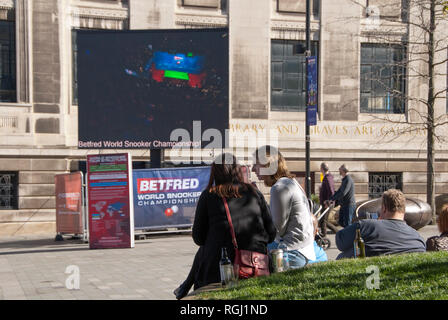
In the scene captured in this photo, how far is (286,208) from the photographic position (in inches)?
249

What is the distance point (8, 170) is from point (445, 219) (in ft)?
57.4

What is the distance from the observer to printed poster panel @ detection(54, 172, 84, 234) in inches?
691

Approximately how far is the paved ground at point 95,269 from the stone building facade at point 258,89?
4316 mm

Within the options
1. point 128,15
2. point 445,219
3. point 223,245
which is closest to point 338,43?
point 128,15

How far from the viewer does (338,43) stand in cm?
2562

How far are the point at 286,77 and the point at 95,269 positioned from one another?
15.0 m

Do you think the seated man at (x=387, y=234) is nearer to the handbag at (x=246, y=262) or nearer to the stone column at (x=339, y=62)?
the handbag at (x=246, y=262)

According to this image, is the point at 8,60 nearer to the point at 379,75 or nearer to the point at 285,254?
the point at 379,75

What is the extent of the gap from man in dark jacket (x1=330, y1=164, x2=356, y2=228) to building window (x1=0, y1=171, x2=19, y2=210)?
36.9ft

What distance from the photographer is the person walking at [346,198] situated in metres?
16.4

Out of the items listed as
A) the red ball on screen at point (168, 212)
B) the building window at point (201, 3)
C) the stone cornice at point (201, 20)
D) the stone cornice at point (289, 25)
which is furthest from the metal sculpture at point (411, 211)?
the building window at point (201, 3)

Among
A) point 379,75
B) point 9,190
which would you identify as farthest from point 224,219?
point 379,75
